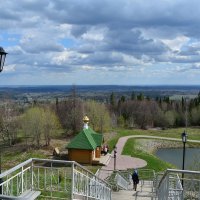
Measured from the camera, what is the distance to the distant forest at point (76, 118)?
44250 mm

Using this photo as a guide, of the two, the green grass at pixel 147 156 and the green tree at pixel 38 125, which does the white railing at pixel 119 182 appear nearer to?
the green grass at pixel 147 156

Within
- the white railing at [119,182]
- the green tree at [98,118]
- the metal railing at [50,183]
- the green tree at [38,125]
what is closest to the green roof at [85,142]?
the white railing at [119,182]

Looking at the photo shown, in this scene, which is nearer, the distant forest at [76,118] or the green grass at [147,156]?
the green grass at [147,156]

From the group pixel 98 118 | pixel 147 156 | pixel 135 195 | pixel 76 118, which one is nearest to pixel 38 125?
pixel 76 118

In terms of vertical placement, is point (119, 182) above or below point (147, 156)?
above

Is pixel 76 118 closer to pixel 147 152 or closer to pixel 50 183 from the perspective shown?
pixel 147 152

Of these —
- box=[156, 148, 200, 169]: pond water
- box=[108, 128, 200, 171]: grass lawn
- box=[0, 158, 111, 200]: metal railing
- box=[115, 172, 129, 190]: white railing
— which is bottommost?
box=[156, 148, 200, 169]: pond water

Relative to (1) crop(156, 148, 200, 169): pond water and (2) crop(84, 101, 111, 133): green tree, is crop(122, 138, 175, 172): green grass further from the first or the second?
(2) crop(84, 101, 111, 133): green tree

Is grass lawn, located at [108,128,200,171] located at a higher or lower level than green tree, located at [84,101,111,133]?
lower

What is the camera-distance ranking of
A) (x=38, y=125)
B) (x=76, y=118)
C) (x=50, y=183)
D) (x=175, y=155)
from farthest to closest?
1. (x=76, y=118)
2. (x=175, y=155)
3. (x=38, y=125)
4. (x=50, y=183)

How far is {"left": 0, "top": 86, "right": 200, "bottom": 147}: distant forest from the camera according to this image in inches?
1742

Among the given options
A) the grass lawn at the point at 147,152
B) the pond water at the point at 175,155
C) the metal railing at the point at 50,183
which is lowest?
the pond water at the point at 175,155

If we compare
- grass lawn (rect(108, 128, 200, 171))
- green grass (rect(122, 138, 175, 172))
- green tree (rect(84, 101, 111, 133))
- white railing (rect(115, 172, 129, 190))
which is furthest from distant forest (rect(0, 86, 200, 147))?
white railing (rect(115, 172, 129, 190))

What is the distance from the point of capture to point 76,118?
50.3 meters
